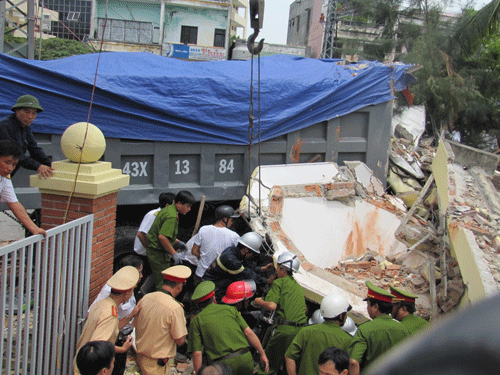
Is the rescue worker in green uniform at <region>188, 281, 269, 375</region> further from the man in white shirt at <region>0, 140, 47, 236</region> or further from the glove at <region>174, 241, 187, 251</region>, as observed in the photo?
the glove at <region>174, 241, 187, 251</region>

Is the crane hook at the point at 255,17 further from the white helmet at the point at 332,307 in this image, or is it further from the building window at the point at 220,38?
the building window at the point at 220,38

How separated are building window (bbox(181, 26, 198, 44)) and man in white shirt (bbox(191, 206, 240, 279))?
24.9 metres

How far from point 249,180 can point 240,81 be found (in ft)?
4.12

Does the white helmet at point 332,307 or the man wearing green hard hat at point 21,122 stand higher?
the man wearing green hard hat at point 21,122

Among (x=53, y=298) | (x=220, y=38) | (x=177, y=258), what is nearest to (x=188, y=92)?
(x=177, y=258)

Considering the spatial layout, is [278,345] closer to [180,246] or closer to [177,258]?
[177,258]

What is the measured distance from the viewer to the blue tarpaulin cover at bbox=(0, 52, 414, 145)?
17.2 ft

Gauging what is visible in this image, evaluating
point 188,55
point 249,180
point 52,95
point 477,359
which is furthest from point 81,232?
point 188,55

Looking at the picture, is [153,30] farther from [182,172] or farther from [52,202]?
[52,202]

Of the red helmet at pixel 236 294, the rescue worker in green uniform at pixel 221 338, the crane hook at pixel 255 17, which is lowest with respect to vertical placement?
the rescue worker in green uniform at pixel 221 338

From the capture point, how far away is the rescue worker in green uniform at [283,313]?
13.5 ft

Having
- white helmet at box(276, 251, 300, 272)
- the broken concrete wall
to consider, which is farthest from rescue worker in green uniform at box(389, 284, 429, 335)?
white helmet at box(276, 251, 300, 272)

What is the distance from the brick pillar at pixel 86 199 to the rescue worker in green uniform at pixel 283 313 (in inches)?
54.7

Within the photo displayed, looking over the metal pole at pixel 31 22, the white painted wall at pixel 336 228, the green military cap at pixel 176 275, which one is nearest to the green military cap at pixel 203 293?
the green military cap at pixel 176 275
